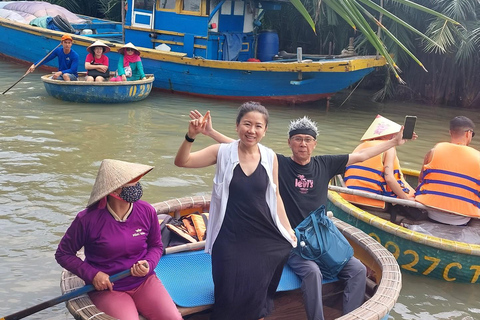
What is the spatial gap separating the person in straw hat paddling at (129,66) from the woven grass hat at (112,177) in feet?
24.3

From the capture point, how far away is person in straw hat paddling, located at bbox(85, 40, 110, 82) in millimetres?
9953

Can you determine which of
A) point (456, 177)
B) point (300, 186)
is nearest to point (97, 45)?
point (456, 177)

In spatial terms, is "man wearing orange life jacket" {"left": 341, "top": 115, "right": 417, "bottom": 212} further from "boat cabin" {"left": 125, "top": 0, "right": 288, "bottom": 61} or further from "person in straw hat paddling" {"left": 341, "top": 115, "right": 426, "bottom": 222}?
"boat cabin" {"left": 125, "top": 0, "right": 288, "bottom": 61}

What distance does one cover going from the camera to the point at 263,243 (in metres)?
2.94

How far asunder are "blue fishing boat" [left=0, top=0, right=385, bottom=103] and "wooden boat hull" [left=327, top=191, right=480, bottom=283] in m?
5.89

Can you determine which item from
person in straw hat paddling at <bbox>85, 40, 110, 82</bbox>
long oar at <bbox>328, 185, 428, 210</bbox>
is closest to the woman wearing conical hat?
long oar at <bbox>328, 185, 428, 210</bbox>

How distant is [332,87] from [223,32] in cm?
239

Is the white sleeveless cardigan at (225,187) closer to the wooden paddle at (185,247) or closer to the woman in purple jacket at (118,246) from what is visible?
the woman in purple jacket at (118,246)

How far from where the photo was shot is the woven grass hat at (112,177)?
2.85 m

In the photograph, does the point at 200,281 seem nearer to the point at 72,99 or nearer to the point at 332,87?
the point at 72,99

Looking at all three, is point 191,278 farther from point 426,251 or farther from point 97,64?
point 97,64

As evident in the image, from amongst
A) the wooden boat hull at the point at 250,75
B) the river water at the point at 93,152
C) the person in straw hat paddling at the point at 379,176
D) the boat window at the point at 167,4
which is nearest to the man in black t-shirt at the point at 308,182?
the river water at the point at 93,152

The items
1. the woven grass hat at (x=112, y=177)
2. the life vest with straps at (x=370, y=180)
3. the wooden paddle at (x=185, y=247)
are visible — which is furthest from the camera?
the life vest with straps at (x=370, y=180)

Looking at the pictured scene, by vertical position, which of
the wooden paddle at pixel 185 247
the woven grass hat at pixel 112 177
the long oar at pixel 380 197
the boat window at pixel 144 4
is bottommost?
the wooden paddle at pixel 185 247
